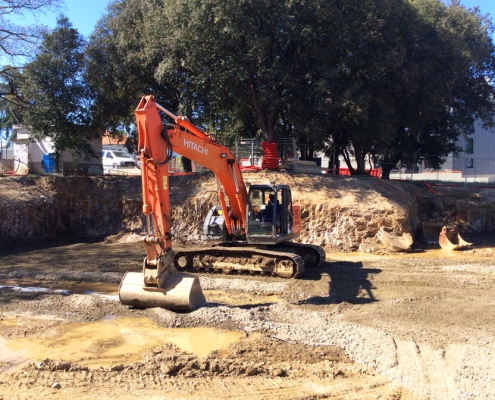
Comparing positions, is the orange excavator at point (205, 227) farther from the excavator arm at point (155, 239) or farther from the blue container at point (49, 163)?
the blue container at point (49, 163)

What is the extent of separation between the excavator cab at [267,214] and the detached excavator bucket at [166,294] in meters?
3.79

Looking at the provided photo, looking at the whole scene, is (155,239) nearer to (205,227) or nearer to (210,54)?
(205,227)

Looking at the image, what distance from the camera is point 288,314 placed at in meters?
8.80

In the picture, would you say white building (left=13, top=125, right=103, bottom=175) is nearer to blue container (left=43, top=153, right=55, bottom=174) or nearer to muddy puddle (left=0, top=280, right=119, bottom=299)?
blue container (left=43, top=153, right=55, bottom=174)

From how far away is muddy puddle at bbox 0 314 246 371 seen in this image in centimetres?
701

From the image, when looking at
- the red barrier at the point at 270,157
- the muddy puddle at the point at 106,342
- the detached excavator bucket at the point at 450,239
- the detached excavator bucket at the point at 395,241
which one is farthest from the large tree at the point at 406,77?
the muddy puddle at the point at 106,342

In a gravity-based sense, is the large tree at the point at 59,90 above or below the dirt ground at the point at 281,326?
above

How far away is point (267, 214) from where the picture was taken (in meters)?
12.7

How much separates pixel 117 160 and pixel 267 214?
25580 millimetres

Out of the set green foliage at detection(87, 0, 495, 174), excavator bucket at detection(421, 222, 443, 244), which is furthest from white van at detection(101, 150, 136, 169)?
excavator bucket at detection(421, 222, 443, 244)

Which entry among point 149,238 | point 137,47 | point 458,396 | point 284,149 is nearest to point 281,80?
point 284,149

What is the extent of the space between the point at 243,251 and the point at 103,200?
1023 centimetres

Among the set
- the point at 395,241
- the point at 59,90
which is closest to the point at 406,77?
the point at 395,241

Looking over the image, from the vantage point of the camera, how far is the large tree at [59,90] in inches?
832
